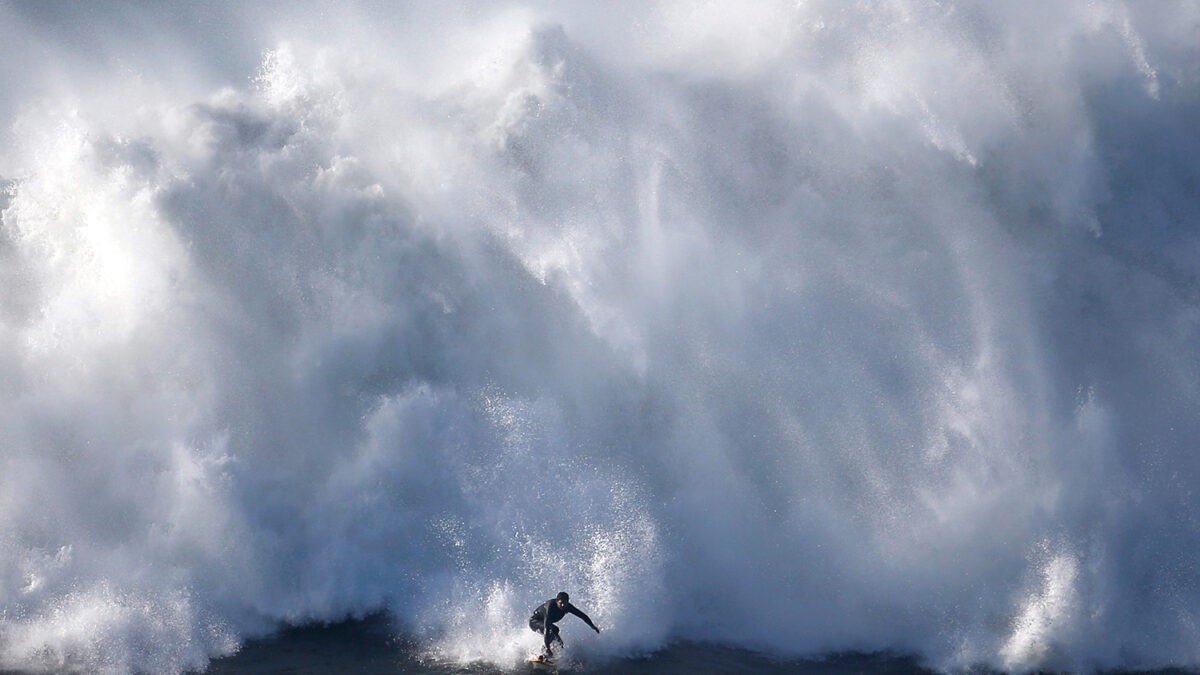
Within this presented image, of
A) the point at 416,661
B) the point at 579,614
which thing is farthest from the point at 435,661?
the point at 579,614

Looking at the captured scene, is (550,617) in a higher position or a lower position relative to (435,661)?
higher

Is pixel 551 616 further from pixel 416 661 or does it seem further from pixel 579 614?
pixel 416 661

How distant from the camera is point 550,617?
1520cm

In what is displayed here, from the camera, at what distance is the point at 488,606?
16.8 m

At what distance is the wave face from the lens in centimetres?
1750

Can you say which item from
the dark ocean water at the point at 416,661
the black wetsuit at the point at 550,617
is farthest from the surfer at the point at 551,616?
the dark ocean water at the point at 416,661

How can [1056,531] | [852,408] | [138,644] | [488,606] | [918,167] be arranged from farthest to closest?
[918,167], [852,408], [1056,531], [488,606], [138,644]

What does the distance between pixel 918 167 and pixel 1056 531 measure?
26.1 ft

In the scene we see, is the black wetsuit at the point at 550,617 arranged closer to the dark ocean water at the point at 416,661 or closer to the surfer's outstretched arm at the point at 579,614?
the surfer's outstretched arm at the point at 579,614

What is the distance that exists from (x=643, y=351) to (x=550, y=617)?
6.74 meters

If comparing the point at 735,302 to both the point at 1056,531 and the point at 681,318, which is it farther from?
the point at 1056,531

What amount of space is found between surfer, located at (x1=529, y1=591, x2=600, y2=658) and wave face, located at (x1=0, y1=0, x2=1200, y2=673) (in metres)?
0.81

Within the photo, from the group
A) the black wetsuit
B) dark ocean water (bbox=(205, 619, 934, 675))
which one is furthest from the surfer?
dark ocean water (bbox=(205, 619, 934, 675))

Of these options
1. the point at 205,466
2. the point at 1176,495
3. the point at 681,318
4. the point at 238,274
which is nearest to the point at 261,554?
the point at 205,466
